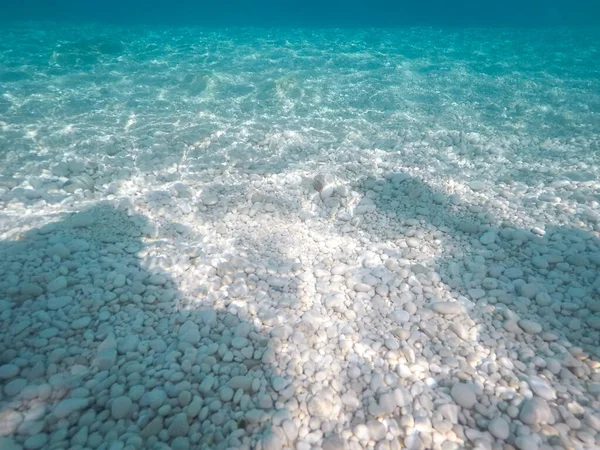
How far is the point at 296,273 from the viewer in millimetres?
5047

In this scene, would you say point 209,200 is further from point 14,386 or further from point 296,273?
point 14,386

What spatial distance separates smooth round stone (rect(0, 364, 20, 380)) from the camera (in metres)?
3.44

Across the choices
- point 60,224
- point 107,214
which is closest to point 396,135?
point 107,214

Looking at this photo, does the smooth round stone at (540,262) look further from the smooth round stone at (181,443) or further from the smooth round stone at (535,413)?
the smooth round stone at (181,443)

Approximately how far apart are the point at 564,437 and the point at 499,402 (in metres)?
0.53

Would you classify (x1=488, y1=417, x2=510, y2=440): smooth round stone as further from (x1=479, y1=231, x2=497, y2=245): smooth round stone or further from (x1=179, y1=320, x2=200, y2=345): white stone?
(x1=179, y1=320, x2=200, y2=345): white stone

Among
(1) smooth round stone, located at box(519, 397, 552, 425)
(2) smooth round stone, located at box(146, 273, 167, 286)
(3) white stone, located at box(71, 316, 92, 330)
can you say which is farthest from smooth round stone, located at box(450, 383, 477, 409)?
(3) white stone, located at box(71, 316, 92, 330)

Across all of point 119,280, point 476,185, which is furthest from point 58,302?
point 476,185

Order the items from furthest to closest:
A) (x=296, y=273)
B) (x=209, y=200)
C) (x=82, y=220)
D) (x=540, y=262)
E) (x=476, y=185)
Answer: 1. (x=476, y=185)
2. (x=209, y=200)
3. (x=82, y=220)
4. (x=296, y=273)
5. (x=540, y=262)

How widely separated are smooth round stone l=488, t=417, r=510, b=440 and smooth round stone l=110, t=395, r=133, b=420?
3349 millimetres

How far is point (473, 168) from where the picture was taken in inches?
308

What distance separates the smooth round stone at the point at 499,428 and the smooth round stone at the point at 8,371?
182 inches

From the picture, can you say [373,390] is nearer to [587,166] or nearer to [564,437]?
[564,437]

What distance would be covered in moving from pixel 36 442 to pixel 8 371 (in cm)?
93
